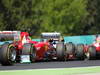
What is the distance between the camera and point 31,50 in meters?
18.2

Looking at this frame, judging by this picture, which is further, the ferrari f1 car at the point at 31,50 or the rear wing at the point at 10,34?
the rear wing at the point at 10,34

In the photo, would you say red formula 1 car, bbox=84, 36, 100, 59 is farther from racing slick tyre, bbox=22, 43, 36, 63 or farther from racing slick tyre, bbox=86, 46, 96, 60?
racing slick tyre, bbox=22, 43, 36, 63

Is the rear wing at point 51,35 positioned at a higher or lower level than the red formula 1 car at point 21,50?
higher

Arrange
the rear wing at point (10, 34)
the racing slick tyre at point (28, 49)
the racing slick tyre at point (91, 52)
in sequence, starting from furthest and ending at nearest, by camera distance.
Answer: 1. the racing slick tyre at point (91, 52)
2. the rear wing at point (10, 34)
3. the racing slick tyre at point (28, 49)

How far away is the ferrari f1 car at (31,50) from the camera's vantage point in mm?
17309

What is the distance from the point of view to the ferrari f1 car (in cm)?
1731

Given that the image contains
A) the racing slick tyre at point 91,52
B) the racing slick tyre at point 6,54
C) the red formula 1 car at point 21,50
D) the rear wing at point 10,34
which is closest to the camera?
the racing slick tyre at point 6,54

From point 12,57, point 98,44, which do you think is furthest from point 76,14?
point 12,57

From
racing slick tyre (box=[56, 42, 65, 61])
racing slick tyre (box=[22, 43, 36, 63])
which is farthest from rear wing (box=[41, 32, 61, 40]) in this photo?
racing slick tyre (box=[22, 43, 36, 63])

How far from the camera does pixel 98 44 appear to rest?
70.7 feet

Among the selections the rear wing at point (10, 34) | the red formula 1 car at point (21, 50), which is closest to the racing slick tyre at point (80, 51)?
the red formula 1 car at point (21, 50)

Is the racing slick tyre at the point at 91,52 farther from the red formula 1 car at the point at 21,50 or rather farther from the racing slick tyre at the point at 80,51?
→ the red formula 1 car at the point at 21,50

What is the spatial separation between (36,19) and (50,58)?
47883 mm

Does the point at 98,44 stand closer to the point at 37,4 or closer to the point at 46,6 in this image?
the point at 46,6
